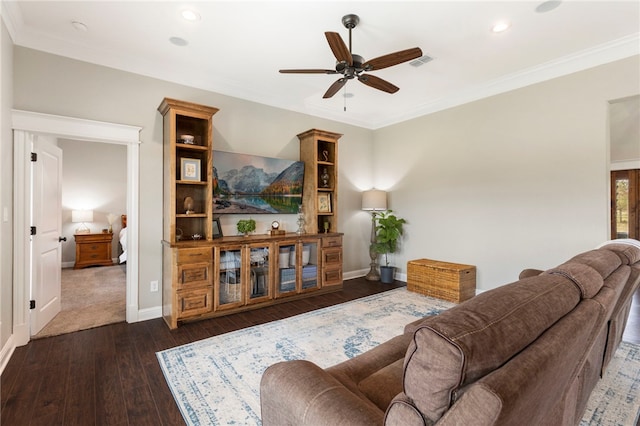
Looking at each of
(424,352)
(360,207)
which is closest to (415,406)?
(424,352)

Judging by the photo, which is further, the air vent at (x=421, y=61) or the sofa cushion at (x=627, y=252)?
the air vent at (x=421, y=61)

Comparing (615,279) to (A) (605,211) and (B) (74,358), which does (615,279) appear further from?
(B) (74,358)

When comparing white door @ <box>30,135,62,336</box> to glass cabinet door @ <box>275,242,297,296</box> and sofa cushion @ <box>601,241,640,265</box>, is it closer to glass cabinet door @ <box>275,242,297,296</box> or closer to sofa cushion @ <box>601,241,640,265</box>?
glass cabinet door @ <box>275,242,297,296</box>

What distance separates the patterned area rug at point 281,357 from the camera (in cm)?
192

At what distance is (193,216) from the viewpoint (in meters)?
3.52

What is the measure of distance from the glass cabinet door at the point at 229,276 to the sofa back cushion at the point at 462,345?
9.95 feet

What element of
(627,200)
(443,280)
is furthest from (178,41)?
(627,200)

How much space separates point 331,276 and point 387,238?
49.5 inches

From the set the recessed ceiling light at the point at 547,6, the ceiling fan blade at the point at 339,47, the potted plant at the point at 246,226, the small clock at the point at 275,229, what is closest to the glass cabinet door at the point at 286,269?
the small clock at the point at 275,229

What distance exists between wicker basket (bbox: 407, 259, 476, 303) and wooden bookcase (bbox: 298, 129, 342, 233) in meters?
1.44

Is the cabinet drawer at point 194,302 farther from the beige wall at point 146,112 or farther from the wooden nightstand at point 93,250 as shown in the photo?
the wooden nightstand at point 93,250

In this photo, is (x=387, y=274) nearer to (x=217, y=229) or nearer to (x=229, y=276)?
(x=229, y=276)

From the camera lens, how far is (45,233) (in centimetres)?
324

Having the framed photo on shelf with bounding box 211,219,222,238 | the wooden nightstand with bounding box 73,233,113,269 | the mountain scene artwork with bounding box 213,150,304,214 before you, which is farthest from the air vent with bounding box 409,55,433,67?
the wooden nightstand with bounding box 73,233,113,269
